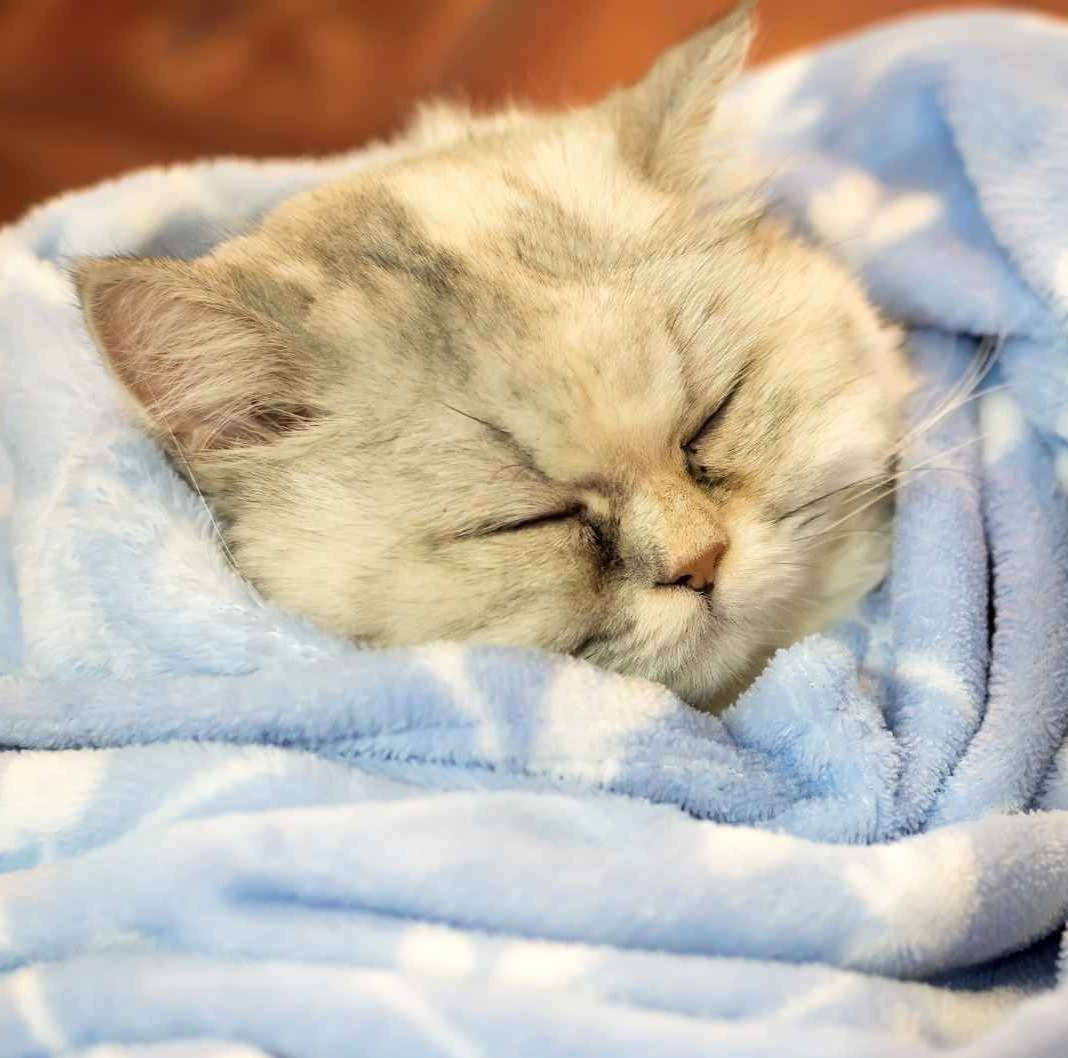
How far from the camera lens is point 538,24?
1742mm

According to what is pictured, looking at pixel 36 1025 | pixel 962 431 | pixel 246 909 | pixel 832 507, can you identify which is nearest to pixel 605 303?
pixel 832 507

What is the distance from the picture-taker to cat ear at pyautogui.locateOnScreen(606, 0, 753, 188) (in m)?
1.08

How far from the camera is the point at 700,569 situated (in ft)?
2.99

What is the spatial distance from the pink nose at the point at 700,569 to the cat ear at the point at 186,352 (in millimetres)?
373

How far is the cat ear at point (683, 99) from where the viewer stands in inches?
42.5

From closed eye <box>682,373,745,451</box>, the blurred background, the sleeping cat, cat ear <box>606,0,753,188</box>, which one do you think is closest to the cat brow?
the sleeping cat

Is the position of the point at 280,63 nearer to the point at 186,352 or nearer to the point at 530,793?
the point at 186,352

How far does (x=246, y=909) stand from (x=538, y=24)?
4.77 ft

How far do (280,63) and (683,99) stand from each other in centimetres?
85

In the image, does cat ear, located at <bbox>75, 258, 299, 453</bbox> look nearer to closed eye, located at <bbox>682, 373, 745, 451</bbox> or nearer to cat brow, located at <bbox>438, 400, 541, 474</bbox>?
cat brow, located at <bbox>438, 400, 541, 474</bbox>

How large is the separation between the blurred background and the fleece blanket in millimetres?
583

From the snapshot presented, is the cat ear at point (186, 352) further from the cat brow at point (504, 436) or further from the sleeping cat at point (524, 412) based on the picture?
the cat brow at point (504, 436)

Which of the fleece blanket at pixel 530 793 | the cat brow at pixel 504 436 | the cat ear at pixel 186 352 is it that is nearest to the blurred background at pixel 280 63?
the fleece blanket at pixel 530 793

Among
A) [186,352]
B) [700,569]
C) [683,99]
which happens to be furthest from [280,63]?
[700,569]
